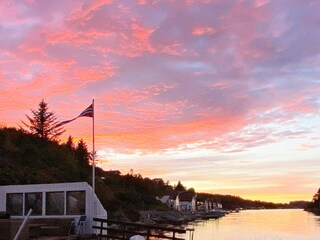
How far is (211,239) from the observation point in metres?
55.4

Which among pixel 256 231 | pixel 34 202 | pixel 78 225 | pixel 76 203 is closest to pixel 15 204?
pixel 34 202

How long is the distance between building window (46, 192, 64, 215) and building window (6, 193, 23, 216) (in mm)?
1682

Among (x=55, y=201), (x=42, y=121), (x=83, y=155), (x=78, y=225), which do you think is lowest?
(x=78, y=225)

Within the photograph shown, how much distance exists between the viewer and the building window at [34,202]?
24766 millimetres

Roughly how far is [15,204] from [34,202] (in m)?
1.34

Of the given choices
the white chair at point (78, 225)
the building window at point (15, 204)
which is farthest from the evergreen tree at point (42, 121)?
the white chair at point (78, 225)

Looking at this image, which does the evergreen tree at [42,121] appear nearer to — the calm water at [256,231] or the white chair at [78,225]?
the calm water at [256,231]

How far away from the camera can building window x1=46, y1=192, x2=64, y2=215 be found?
2433 centimetres

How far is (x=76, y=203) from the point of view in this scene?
2405 centimetres

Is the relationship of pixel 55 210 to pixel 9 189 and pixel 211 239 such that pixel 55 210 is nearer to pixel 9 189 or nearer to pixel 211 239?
pixel 9 189

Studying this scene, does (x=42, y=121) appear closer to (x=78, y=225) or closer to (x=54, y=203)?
(x=54, y=203)

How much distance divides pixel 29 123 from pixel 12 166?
35134 mm

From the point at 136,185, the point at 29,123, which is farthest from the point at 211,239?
the point at 136,185

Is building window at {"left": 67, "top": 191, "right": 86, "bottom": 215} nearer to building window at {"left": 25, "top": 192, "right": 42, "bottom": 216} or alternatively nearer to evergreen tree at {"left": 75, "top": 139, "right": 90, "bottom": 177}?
building window at {"left": 25, "top": 192, "right": 42, "bottom": 216}
